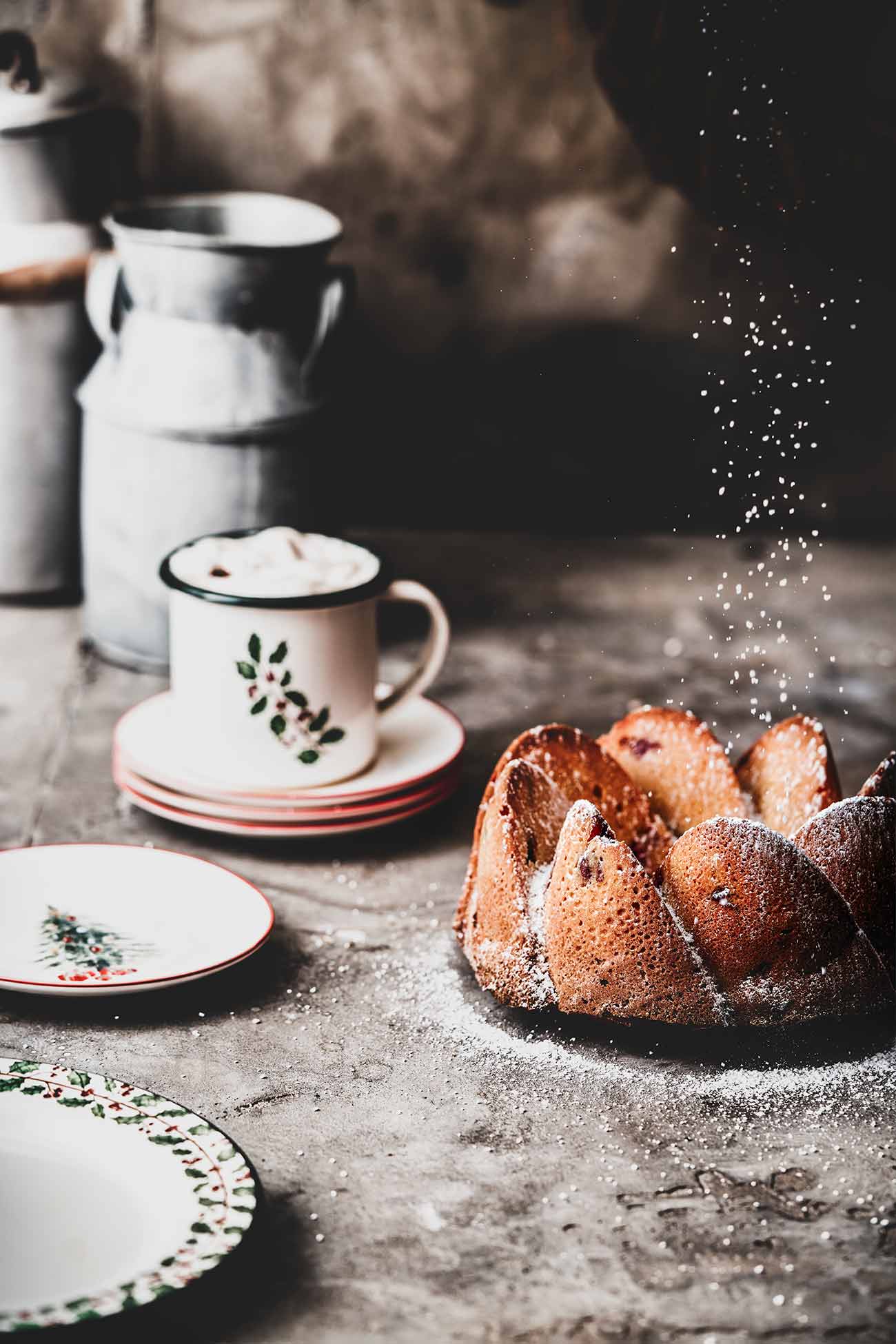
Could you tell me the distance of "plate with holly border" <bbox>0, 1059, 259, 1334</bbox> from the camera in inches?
26.4

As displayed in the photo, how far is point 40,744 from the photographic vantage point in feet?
4.37

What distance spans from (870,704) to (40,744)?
0.73 metres

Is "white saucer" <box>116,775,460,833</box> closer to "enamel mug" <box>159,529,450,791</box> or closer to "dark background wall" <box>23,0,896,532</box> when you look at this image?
"enamel mug" <box>159,529,450,791</box>

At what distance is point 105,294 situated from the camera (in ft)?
4.82

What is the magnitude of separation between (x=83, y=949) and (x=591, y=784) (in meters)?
0.32

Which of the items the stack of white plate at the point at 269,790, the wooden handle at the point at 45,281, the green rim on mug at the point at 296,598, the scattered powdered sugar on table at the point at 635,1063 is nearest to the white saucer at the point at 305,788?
the stack of white plate at the point at 269,790

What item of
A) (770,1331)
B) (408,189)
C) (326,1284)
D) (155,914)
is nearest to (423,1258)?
(326,1284)

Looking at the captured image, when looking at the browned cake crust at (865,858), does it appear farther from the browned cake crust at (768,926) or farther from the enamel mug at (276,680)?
the enamel mug at (276,680)

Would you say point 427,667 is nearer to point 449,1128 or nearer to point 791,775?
point 791,775

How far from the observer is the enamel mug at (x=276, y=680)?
3.66ft

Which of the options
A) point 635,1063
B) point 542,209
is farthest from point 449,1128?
point 542,209

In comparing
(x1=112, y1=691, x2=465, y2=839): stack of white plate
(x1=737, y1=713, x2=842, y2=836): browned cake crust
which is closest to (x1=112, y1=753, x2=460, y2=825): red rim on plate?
(x1=112, y1=691, x2=465, y2=839): stack of white plate

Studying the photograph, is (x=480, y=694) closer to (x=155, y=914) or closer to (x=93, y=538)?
(x=93, y=538)

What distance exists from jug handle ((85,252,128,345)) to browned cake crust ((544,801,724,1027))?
78 cm
